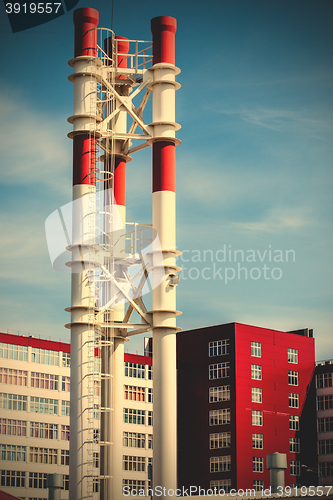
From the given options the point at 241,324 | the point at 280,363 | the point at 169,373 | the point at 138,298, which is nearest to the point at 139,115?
the point at 138,298

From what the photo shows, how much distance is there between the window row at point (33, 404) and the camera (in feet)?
257

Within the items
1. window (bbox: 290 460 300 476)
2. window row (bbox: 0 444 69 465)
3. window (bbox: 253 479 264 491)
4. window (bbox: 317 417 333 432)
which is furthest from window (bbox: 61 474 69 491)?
window (bbox: 317 417 333 432)

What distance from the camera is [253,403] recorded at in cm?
8994

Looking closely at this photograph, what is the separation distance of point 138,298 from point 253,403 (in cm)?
5417

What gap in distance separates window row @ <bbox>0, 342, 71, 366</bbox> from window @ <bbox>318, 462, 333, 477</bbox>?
3516 centimetres

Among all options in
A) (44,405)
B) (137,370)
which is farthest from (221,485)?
(44,405)

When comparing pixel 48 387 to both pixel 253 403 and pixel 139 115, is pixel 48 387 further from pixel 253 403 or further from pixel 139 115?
pixel 139 115

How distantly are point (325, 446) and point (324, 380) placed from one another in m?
8.21

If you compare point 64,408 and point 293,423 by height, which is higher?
point 64,408

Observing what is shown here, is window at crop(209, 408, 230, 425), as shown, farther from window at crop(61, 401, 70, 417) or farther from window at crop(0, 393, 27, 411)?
window at crop(0, 393, 27, 411)

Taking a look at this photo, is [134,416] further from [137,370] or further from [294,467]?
[294,467]

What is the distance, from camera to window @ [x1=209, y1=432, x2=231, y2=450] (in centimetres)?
8781

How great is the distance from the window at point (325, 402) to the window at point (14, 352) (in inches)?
1559

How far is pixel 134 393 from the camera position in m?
91.2
